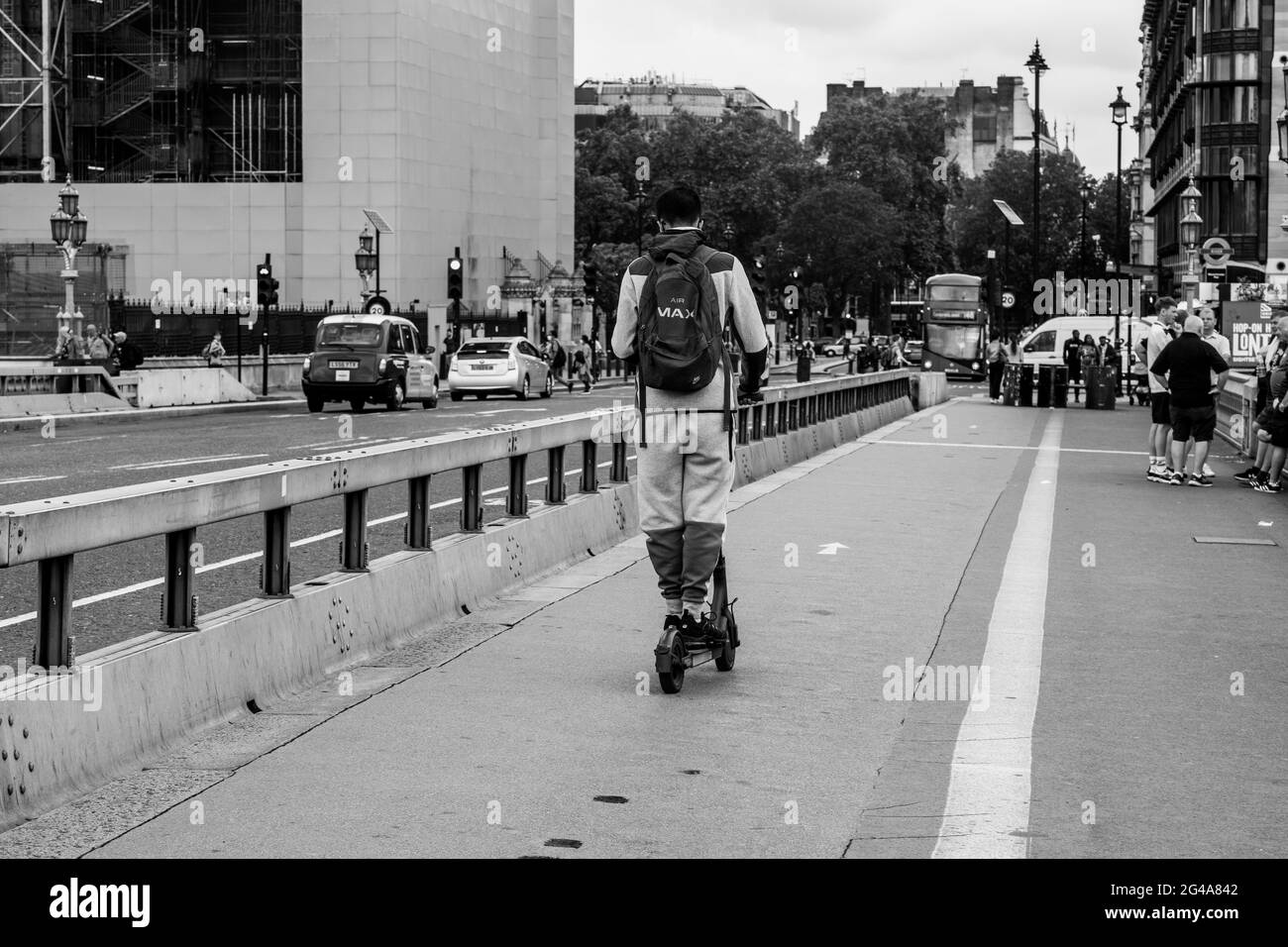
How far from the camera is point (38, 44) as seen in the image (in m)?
77.6

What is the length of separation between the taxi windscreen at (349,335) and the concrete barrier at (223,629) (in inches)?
1031

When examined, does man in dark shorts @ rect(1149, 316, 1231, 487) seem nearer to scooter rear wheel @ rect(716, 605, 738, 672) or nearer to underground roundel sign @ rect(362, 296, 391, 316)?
scooter rear wheel @ rect(716, 605, 738, 672)

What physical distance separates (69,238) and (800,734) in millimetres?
35772

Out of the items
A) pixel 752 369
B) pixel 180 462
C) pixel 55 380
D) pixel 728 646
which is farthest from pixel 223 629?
pixel 55 380

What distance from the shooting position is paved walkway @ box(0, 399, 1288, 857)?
579 centimetres

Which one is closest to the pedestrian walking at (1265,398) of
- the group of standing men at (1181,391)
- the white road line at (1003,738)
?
the group of standing men at (1181,391)

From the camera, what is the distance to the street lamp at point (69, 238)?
3978cm

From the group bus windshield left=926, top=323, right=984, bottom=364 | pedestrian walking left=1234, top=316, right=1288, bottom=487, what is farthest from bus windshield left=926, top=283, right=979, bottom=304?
pedestrian walking left=1234, top=316, right=1288, bottom=487

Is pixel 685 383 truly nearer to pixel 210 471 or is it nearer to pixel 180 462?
pixel 210 471

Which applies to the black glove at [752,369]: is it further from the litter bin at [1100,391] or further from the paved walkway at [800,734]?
the litter bin at [1100,391]
